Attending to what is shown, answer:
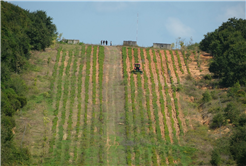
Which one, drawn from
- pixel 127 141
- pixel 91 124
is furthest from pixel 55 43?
pixel 127 141

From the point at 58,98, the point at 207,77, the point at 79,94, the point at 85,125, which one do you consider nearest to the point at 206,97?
the point at 207,77

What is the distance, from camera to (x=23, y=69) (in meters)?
52.8

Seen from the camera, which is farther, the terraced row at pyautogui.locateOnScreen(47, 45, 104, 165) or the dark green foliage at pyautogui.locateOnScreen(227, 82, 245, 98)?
the dark green foliage at pyautogui.locateOnScreen(227, 82, 245, 98)

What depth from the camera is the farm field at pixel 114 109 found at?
138 ft

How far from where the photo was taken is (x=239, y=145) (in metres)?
39.5

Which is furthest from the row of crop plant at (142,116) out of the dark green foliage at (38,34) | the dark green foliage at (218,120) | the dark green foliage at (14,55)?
the dark green foliage at (38,34)

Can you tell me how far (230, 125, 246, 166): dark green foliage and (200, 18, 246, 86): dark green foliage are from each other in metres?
12.7

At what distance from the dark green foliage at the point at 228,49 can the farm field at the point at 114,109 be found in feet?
17.6

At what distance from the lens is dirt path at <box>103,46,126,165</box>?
140ft

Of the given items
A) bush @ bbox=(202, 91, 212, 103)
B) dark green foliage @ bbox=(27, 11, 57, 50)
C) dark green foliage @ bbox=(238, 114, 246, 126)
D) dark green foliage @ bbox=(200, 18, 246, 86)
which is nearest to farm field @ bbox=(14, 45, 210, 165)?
dark green foliage @ bbox=(27, 11, 57, 50)

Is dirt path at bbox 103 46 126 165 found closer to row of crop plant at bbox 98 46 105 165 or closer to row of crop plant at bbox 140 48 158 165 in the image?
row of crop plant at bbox 98 46 105 165

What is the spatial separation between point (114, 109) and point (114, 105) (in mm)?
861

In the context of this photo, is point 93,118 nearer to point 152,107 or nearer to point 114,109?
point 114,109

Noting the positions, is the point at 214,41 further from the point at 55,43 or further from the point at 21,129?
the point at 21,129
